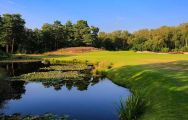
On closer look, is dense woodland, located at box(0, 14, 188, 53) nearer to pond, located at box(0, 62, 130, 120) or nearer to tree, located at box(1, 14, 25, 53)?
tree, located at box(1, 14, 25, 53)

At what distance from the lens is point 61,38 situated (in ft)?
379

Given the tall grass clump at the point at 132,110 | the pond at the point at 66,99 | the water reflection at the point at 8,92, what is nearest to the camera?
the tall grass clump at the point at 132,110

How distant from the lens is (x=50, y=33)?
365ft

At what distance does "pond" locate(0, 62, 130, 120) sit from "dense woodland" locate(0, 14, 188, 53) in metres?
64.0

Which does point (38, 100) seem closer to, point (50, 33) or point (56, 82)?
point (56, 82)

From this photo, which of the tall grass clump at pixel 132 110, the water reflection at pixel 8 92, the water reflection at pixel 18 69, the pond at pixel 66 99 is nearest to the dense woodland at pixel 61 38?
the water reflection at pixel 18 69

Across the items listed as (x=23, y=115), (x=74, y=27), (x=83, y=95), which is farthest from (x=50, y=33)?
(x=23, y=115)

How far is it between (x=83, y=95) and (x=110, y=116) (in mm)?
9049

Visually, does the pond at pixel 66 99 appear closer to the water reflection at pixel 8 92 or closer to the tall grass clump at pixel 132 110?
the water reflection at pixel 8 92

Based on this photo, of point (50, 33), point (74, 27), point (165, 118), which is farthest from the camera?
point (74, 27)

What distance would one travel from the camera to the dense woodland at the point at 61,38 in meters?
99.7

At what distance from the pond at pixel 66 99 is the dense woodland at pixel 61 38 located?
63994mm

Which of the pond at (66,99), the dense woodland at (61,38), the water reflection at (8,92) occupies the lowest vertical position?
the pond at (66,99)

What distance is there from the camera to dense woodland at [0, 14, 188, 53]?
99744 millimetres
